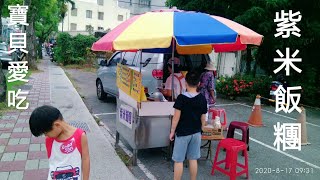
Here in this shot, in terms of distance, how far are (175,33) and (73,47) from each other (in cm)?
1956

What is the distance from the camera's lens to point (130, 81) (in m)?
5.17

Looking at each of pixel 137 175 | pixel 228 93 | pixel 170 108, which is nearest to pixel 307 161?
pixel 170 108

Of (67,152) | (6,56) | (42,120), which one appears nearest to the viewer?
(42,120)

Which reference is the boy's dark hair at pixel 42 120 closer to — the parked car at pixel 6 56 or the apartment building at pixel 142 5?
the parked car at pixel 6 56

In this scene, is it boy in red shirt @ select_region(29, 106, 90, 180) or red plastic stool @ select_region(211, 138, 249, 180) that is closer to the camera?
boy in red shirt @ select_region(29, 106, 90, 180)

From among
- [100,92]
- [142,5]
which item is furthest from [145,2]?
[100,92]

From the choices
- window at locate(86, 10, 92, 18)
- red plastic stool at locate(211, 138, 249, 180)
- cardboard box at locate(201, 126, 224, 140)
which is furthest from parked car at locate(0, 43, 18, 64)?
window at locate(86, 10, 92, 18)

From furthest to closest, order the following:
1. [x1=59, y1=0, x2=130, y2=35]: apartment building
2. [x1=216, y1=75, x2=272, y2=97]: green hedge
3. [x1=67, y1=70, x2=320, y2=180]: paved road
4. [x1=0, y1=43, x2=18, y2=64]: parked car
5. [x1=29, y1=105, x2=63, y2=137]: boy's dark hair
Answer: [x1=59, y1=0, x2=130, y2=35]: apartment building, [x1=0, y1=43, x2=18, y2=64]: parked car, [x1=216, y1=75, x2=272, y2=97]: green hedge, [x1=67, y1=70, x2=320, y2=180]: paved road, [x1=29, y1=105, x2=63, y2=137]: boy's dark hair

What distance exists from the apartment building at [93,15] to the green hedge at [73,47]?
2903 centimetres

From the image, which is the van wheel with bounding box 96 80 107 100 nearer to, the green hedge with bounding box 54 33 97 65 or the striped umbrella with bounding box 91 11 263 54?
the striped umbrella with bounding box 91 11 263 54

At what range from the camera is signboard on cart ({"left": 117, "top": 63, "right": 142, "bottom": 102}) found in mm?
4812

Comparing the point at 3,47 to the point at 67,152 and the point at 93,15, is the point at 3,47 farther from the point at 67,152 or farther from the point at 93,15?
the point at 93,15

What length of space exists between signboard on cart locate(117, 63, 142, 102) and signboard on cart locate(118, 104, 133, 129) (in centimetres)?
27

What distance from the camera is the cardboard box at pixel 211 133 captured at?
5215mm
